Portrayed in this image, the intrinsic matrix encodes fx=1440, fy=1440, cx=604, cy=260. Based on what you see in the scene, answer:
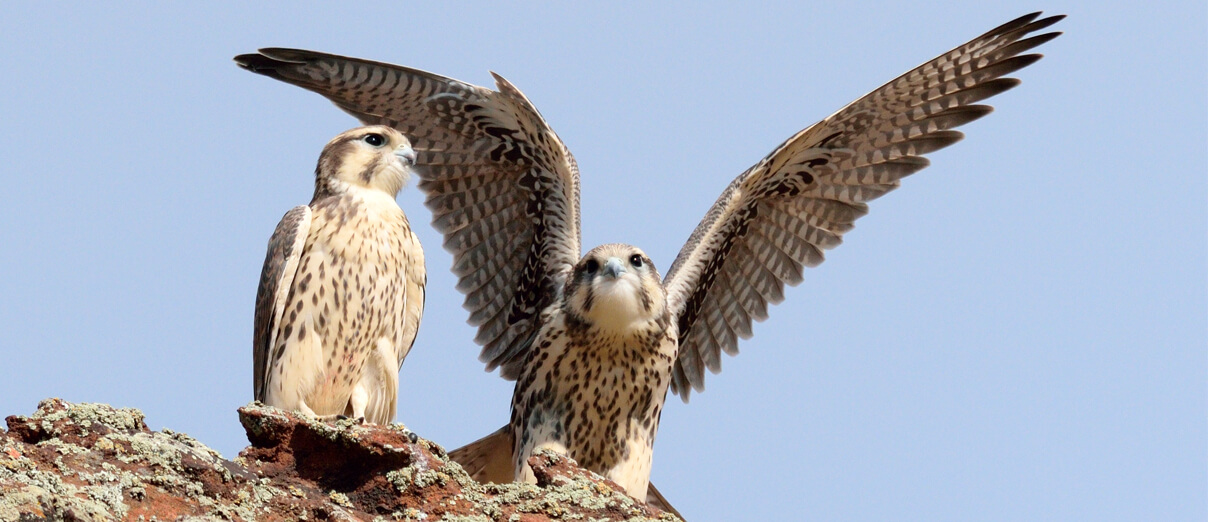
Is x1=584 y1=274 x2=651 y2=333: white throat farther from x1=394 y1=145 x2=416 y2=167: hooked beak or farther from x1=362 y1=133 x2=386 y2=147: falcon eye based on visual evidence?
x1=362 y1=133 x2=386 y2=147: falcon eye

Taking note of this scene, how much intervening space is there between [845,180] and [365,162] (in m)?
3.05

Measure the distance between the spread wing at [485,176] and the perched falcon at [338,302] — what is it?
51.4 inches

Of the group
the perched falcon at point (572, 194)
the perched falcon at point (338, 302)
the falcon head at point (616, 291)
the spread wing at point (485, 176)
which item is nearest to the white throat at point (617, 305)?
the falcon head at point (616, 291)

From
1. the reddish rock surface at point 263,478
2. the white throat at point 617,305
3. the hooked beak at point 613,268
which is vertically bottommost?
the reddish rock surface at point 263,478

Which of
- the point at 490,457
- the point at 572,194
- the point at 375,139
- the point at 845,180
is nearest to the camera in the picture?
the point at 375,139

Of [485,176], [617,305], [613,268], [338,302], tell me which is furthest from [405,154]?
[485,176]

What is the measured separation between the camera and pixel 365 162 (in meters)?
6.32

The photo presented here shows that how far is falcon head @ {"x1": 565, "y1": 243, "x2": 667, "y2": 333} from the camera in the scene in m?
6.42

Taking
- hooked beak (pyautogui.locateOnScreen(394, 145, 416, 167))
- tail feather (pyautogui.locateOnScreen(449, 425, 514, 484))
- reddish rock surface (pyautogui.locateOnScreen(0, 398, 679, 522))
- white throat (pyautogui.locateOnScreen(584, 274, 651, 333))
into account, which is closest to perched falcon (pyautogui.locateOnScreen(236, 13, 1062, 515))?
tail feather (pyautogui.locateOnScreen(449, 425, 514, 484))

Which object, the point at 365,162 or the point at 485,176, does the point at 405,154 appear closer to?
the point at 365,162

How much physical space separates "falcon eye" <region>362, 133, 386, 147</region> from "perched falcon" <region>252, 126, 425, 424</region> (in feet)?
0.50

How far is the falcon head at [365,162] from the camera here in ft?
20.7

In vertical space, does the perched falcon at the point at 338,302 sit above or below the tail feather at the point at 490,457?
above

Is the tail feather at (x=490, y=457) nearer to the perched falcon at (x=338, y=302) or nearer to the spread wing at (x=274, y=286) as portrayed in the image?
the perched falcon at (x=338, y=302)
